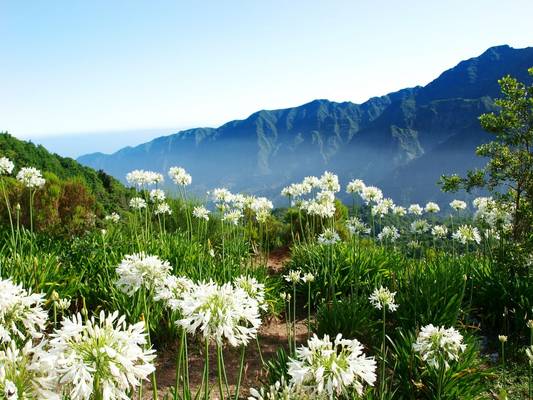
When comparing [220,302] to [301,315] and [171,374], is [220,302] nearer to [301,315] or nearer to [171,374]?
[171,374]

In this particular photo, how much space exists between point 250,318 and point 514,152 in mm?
7221

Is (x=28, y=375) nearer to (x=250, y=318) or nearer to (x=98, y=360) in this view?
(x=98, y=360)

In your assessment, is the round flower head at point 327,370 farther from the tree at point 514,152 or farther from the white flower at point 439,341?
the tree at point 514,152

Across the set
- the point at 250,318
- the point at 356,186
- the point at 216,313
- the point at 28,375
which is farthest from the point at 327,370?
the point at 356,186

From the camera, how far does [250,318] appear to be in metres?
2.72

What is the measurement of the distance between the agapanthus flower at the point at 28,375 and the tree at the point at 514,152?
7.76 metres

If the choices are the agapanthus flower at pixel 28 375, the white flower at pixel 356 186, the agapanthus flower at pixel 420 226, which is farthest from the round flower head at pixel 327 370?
the white flower at pixel 356 186

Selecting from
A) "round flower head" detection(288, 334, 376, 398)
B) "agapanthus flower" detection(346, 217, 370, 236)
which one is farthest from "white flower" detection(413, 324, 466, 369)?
"agapanthus flower" detection(346, 217, 370, 236)

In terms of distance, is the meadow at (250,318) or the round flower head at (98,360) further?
the meadow at (250,318)

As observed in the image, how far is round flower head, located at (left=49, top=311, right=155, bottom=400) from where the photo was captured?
1.92 meters

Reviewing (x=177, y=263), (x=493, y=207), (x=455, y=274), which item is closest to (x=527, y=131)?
(x=493, y=207)

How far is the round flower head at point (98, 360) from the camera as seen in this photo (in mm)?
1924

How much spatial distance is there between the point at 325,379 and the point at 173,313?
12.3ft

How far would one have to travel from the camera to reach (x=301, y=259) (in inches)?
386
